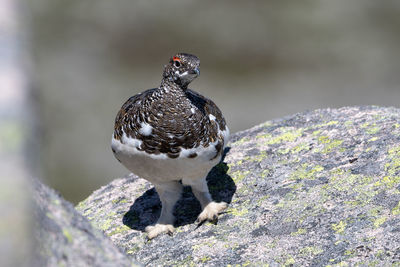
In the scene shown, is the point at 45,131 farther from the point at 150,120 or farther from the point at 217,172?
the point at 217,172

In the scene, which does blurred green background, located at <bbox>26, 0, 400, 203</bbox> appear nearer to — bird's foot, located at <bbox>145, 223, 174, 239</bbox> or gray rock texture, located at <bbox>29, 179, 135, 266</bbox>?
bird's foot, located at <bbox>145, 223, 174, 239</bbox>

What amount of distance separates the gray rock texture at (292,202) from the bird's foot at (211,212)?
0.20ft

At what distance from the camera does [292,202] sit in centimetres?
494

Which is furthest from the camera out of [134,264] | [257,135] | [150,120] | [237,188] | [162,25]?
[162,25]

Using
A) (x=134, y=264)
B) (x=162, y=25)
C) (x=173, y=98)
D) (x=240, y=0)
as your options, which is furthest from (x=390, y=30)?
(x=134, y=264)

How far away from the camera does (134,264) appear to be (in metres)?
2.71

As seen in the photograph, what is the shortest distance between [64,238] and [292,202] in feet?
9.52

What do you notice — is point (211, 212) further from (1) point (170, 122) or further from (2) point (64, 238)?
(2) point (64, 238)

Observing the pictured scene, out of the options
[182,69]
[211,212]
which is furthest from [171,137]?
[211,212]

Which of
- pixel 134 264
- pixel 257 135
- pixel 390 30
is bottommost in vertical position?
pixel 134 264

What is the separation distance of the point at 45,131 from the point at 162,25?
19294 millimetres

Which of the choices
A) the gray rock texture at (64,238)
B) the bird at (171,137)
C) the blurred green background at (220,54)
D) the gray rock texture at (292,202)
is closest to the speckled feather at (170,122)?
the bird at (171,137)

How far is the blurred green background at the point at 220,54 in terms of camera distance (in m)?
18.5

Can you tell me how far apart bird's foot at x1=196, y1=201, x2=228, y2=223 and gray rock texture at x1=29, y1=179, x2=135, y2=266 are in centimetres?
252
